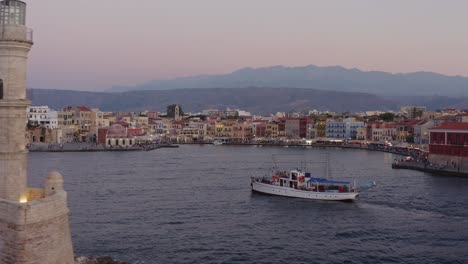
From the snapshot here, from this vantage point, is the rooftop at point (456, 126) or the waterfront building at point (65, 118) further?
the waterfront building at point (65, 118)

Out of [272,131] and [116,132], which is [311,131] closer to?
[272,131]

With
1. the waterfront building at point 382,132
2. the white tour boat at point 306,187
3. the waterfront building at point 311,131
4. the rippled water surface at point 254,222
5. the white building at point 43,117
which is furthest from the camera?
the waterfront building at point 311,131

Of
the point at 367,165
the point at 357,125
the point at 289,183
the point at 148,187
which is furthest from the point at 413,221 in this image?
the point at 357,125

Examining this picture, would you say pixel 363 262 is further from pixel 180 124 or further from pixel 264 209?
pixel 180 124

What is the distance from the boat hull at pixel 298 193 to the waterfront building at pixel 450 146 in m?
16.7

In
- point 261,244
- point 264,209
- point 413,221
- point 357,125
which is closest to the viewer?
point 261,244

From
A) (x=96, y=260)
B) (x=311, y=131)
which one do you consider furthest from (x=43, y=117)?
(x=96, y=260)

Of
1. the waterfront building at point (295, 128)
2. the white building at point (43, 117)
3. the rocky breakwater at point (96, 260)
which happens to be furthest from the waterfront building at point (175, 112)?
the rocky breakwater at point (96, 260)

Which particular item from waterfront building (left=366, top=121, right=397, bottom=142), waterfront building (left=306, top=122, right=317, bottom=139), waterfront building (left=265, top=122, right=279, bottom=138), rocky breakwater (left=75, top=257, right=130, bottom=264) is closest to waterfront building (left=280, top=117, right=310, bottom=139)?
waterfront building (left=306, top=122, right=317, bottom=139)

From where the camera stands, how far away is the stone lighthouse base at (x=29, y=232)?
Answer: 1029cm

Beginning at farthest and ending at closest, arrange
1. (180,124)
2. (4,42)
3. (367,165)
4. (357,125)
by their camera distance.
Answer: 1. (180,124)
2. (357,125)
3. (367,165)
4. (4,42)

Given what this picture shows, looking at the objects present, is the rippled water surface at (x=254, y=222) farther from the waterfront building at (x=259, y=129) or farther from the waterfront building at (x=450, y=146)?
the waterfront building at (x=259, y=129)

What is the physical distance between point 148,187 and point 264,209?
10.1 m

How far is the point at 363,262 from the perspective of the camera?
19.2 meters
